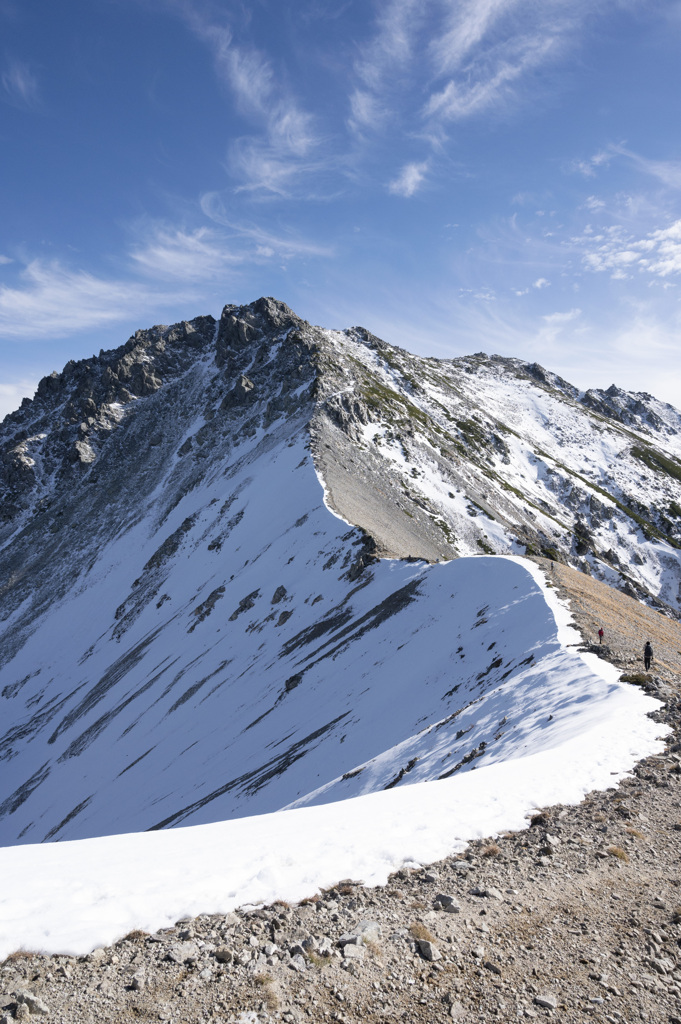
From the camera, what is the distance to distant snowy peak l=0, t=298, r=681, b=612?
3115 inches

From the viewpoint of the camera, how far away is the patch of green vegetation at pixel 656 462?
465ft

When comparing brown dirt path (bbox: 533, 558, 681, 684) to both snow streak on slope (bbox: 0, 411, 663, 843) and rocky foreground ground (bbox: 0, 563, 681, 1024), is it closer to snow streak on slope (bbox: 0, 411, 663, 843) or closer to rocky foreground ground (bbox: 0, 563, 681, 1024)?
snow streak on slope (bbox: 0, 411, 663, 843)

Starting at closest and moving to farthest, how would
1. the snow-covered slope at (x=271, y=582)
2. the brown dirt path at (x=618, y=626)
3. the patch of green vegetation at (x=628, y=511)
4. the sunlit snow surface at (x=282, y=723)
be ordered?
the sunlit snow surface at (x=282, y=723) → the brown dirt path at (x=618, y=626) → the snow-covered slope at (x=271, y=582) → the patch of green vegetation at (x=628, y=511)

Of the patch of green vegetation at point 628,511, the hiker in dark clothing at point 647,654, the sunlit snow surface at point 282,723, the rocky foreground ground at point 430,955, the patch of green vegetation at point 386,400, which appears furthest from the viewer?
the patch of green vegetation at point 628,511

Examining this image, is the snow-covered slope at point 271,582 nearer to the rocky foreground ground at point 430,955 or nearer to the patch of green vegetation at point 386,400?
the patch of green vegetation at point 386,400

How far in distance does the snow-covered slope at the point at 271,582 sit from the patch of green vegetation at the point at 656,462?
488 cm

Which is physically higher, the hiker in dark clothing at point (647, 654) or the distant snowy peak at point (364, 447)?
the distant snowy peak at point (364, 447)

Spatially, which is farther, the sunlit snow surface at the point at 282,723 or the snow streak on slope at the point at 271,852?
the sunlit snow surface at the point at 282,723

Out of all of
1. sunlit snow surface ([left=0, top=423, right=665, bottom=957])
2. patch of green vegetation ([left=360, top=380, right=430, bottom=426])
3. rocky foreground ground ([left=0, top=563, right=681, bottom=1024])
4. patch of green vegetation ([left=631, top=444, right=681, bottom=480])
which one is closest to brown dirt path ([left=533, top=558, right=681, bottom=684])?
sunlit snow surface ([left=0, top=423, right=665, bottom=957])

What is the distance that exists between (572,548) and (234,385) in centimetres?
7666

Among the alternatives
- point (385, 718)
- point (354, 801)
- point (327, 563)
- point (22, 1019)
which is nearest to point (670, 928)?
point (354, 801)

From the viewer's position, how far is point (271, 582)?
176ft

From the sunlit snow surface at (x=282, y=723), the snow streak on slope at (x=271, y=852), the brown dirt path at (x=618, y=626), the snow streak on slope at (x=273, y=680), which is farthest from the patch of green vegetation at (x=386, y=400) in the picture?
the snow streak on slope at (x=271, y=852)

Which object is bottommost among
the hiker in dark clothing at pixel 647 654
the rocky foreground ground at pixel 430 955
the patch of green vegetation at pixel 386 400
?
the hiker in dark clothing at pixel 647 654
